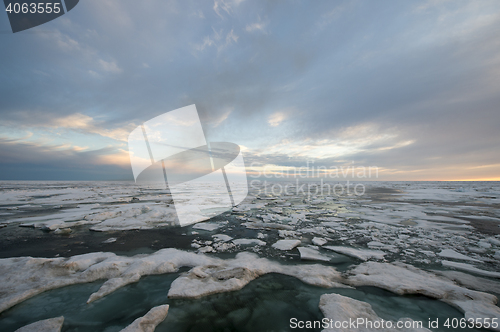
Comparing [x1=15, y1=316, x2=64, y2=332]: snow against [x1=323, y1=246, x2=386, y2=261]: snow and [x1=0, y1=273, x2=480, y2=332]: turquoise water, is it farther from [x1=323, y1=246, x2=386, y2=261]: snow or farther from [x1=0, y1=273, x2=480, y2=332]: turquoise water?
[x1=323, y1=246, x2=386, y2=261]: snow

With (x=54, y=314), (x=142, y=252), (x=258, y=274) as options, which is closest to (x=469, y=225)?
(x=258, y=274)

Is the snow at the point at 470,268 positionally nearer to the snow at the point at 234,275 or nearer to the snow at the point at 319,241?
the snow at the point at 319,241

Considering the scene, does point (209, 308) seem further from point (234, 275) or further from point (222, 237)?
point (222, 237)

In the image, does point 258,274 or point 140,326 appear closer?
point 140,326

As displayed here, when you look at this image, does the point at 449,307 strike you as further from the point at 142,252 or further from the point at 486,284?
the point at 142,252

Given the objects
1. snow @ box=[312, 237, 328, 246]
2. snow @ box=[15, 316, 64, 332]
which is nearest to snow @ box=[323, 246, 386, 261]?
snow @ box=[312, 237, 328, 246]

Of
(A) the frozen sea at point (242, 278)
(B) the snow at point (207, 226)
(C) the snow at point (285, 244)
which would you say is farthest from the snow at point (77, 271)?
(B) the snow at point (207, 226)

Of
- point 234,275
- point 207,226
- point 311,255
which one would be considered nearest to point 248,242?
point 311,255
